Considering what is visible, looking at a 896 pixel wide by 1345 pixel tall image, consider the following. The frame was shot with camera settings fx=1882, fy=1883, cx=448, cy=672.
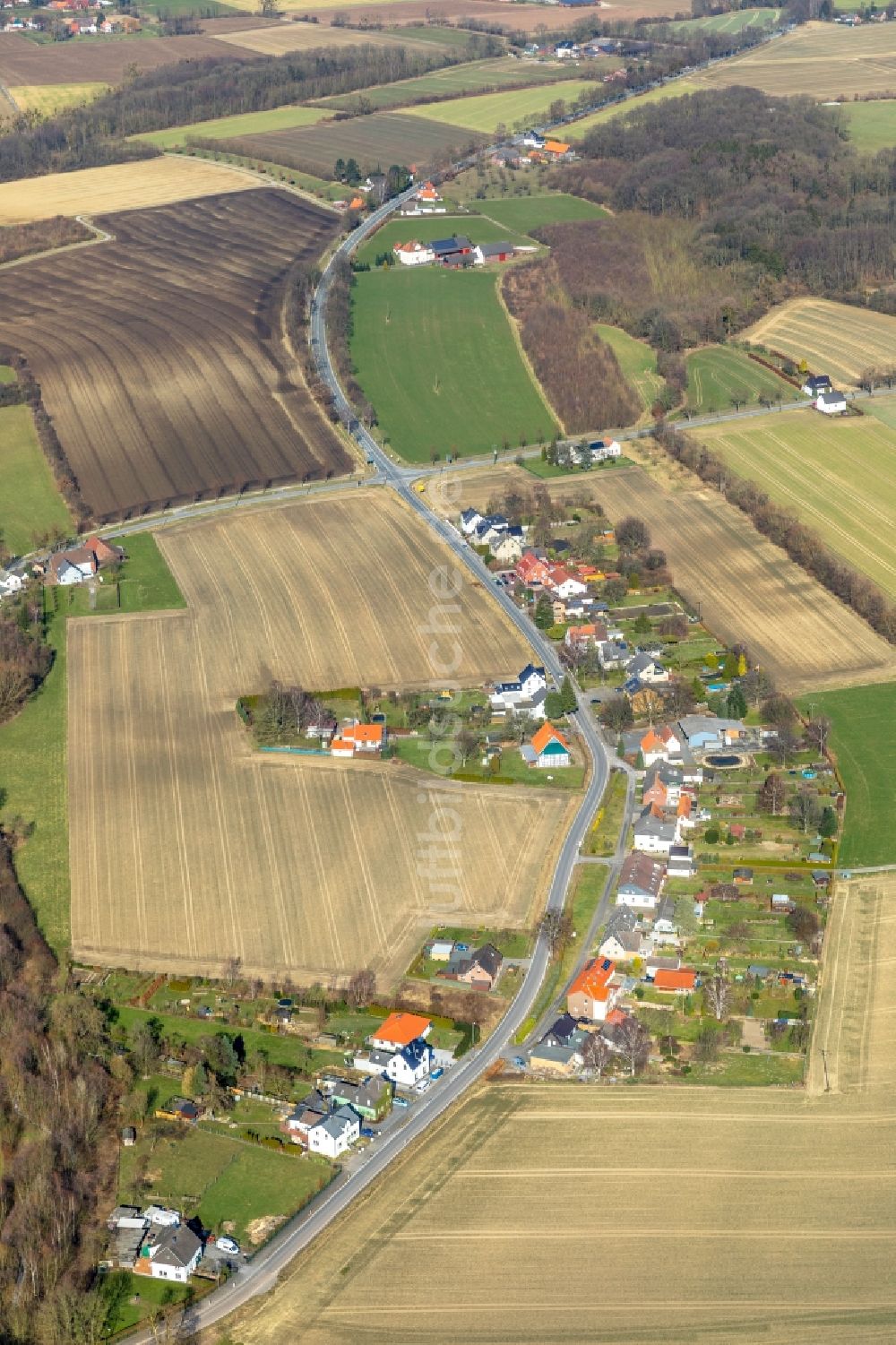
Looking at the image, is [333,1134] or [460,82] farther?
[460,82]

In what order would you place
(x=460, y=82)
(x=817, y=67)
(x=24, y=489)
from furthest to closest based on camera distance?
(x=460, y=82)
(x=817, y=67)
(x=24, y=489)

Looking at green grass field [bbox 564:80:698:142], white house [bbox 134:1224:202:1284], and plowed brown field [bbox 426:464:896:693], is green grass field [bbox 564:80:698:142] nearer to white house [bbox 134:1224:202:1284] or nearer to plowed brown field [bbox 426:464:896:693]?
plowed brown field [bbox 426:464:896:693]

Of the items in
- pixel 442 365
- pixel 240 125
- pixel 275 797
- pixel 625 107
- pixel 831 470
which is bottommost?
pixel 275 797

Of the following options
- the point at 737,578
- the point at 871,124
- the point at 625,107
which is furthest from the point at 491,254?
the point at 737,578

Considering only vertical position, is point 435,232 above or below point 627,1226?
above

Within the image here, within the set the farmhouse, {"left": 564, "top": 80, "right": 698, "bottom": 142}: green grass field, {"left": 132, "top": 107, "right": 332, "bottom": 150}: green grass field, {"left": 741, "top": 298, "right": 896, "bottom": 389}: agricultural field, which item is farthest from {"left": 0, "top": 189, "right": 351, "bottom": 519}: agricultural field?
{"left": 741, "top": 298, "right": 896, "bottom": 389}: agricultural field

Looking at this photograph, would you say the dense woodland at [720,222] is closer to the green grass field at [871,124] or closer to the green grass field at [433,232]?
the green grass field at [871,124]

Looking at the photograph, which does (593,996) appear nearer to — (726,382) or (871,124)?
(726,382)

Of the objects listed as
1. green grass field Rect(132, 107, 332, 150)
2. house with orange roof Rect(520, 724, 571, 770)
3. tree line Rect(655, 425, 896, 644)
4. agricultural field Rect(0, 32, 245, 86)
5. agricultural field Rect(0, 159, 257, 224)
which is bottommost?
house with orange roof Rect(520, 724, 571, 770)
